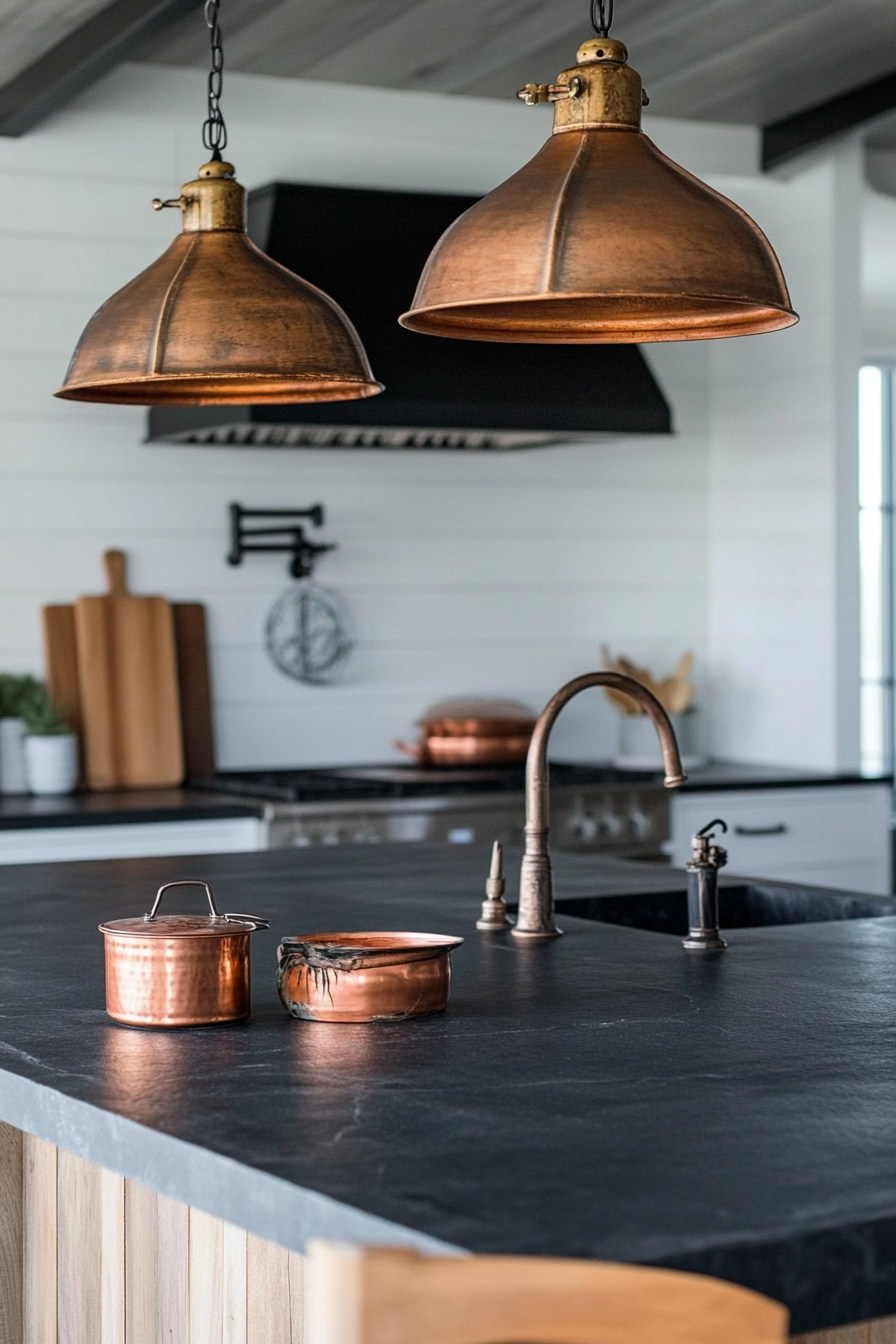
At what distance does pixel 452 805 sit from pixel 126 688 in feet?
3.02

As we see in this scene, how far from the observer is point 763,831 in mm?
4828

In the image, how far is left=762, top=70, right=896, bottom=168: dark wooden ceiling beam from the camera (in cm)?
494

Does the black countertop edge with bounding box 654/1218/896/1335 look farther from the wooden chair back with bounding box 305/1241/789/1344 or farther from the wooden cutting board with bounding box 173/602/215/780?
the wooden cutting board with bounding box 173/602/215/780

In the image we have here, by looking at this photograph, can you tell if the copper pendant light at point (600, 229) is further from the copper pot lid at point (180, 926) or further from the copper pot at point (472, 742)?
the copper pot at point (472, 742)

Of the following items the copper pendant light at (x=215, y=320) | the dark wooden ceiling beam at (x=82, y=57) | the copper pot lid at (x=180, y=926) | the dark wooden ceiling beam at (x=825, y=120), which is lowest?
the copper pot lid at (x=180, y=926)

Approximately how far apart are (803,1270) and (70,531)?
3.83 metres

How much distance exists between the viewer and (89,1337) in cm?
196

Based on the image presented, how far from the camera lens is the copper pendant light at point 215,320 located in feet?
6.99

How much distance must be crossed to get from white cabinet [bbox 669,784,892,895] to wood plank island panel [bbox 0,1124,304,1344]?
2.76 m

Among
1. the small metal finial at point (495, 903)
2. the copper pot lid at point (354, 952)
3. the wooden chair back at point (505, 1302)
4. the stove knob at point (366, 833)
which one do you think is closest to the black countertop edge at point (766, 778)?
the stove knob at point (366, 833)

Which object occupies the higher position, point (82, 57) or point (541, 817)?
point (82, 57)

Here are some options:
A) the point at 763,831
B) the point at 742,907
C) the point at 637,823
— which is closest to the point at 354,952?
the point at 742,907

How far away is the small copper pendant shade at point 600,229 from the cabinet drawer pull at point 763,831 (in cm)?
301

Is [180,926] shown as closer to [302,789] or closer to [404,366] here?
[302,789]
